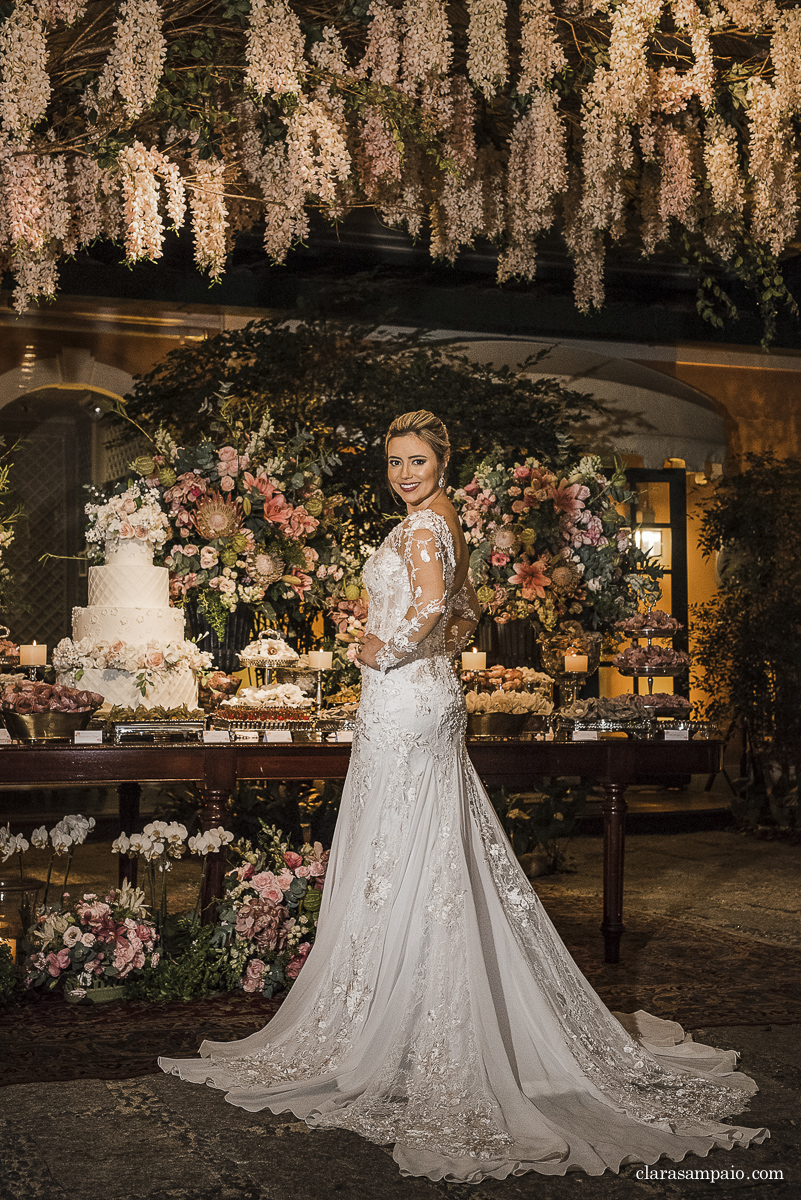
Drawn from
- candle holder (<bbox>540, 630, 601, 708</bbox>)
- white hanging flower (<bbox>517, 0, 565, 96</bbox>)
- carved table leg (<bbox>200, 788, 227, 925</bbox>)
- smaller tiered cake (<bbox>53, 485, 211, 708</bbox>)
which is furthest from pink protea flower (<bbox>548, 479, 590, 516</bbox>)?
carved table leg (<bbox>200, 788, 227, 925</bbox>)

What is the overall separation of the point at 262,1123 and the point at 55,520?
4.54m

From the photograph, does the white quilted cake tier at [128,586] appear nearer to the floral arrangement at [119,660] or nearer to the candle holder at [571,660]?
the floral arrangement at [119,660]

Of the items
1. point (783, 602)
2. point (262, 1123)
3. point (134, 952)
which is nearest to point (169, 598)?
point (134, 952)

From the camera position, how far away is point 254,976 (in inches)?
143

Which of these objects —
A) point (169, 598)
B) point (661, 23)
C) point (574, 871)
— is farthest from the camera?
point (574, 871)

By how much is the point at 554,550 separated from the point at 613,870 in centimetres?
144

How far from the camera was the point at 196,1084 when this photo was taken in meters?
2.82

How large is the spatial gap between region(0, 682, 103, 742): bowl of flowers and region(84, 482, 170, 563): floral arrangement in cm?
75

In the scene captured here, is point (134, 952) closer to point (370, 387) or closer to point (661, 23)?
point (661, 23)

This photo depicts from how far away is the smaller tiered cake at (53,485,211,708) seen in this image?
4023 millimetres

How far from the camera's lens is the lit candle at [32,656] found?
4.20 m

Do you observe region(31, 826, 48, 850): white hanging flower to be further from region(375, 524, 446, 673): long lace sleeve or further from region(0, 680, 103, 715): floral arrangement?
region(375, 524, 446, 673): long lace sleeve

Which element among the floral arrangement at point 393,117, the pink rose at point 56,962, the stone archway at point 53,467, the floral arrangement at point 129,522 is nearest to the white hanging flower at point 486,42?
the floral arrangement at point 393,117

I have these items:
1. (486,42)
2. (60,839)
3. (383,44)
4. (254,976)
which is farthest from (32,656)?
(486,42)
